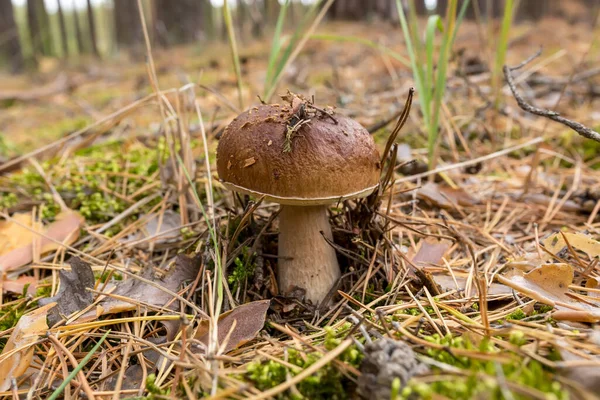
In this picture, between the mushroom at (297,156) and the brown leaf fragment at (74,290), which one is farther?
the brown leaf fragment at (74,290)

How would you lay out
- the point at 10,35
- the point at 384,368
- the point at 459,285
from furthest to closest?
the point at 10,35 < the point at 459,285 < the point at 384,368

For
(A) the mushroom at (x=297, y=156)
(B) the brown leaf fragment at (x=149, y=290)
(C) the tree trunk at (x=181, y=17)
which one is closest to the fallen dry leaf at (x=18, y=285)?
(B) the brown leaf fragment at (x=149, y=290)

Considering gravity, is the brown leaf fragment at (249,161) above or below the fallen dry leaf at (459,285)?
above

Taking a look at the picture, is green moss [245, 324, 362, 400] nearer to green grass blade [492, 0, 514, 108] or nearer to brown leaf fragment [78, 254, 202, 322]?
brown leaf fragment [78, 254, 202, 322]

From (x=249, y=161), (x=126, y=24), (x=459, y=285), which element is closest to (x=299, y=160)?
(x=249, y=161)

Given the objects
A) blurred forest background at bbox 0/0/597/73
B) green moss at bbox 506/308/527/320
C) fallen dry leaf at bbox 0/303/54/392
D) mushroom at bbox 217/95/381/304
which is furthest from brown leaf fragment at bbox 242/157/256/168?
blurred forest background at bbox 0/0/597/73

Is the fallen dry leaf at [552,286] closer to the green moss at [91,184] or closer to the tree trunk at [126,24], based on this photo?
the green moss at [91,184]

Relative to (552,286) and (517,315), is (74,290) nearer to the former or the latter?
(517,315)
